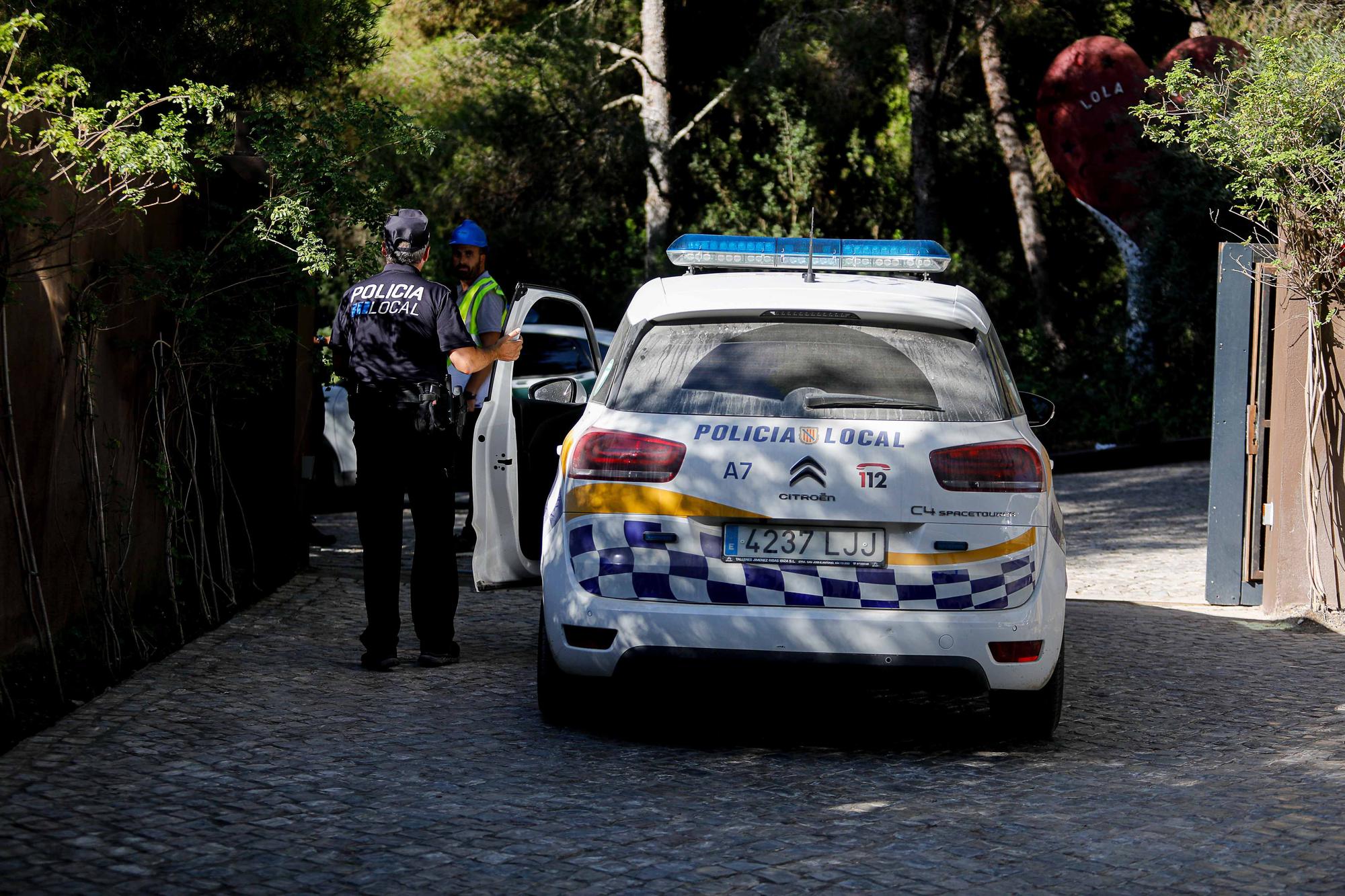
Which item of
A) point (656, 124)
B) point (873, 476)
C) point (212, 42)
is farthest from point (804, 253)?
point (656, 124)

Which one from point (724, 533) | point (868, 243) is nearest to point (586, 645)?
point (724, 533)

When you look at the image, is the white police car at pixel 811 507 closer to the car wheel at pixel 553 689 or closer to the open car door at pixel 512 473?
the car wheel at pixel 553 689

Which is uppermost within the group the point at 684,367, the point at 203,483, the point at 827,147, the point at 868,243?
the point at 827,147

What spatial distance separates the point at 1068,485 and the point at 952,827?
1324 centimetres

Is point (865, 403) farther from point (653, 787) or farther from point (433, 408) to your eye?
point (433, 408)

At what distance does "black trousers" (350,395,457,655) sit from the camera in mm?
6574

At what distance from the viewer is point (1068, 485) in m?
17.3

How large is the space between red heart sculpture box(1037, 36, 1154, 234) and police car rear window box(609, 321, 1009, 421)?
1797 cm

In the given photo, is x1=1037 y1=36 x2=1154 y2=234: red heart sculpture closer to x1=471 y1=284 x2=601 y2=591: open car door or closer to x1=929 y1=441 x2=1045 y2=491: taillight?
x1=471 y1=284 x2=601 y2=591: open car door

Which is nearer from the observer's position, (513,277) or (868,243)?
(868,243)

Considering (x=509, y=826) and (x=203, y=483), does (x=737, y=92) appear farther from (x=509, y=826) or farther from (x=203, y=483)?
(x=509, y=826)

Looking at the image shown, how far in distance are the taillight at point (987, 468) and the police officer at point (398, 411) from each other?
2.23m

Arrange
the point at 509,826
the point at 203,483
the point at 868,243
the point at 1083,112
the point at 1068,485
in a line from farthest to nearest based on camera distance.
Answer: the point at 1083,112
the point at 1068,485
the point at 203,483
the point at 868,243
the point at 509,826

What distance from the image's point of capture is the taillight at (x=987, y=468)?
5.21 metres
